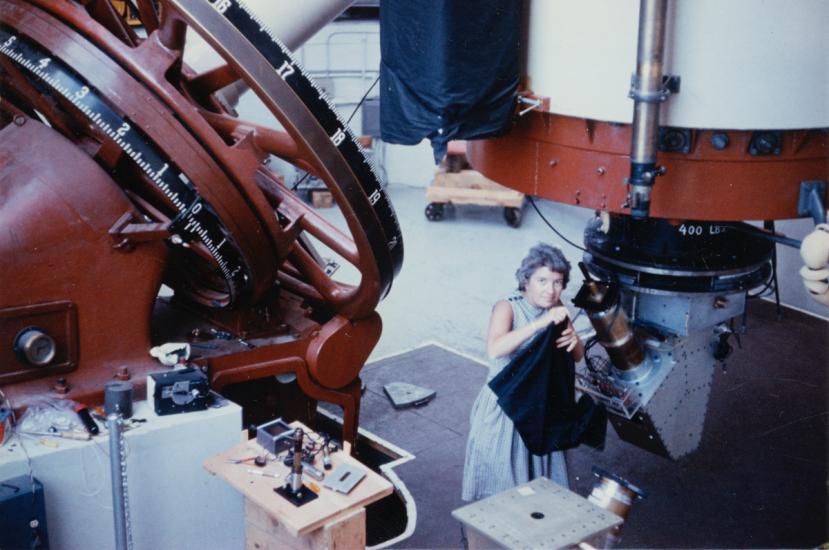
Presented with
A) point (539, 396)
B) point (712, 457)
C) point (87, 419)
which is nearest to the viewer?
point (87, 419)

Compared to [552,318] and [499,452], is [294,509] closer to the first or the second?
[499,452]

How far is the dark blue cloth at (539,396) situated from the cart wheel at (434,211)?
722cm

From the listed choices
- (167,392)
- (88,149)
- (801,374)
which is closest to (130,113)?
(88,149)

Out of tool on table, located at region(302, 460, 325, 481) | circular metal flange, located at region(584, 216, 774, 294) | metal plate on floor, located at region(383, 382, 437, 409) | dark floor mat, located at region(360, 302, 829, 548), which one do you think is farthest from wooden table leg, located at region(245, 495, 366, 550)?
metal plate on floor, located at region(383, 382, 437, 409)

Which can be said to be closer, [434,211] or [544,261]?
[544,261]

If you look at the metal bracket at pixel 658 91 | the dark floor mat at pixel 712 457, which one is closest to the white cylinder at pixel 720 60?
the metal bracket at pixel 658 91

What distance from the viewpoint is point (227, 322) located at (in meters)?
5.21

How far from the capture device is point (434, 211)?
11633mm

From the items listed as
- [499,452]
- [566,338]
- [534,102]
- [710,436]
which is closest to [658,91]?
[534,102]

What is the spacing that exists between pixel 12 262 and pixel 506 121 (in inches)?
98.3

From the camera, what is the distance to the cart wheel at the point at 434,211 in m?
11.6

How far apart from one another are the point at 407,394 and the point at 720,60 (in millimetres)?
3411

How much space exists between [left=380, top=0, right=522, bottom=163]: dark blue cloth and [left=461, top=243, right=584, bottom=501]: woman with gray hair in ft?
2.68

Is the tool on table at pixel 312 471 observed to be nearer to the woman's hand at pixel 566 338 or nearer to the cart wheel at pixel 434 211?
the woman's hand at pixel 566 338
